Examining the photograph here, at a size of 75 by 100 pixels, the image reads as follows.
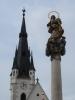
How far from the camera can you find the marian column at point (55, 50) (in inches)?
723

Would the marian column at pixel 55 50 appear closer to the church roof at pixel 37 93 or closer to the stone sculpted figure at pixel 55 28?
the stone sculpted figure at pixel 55 28

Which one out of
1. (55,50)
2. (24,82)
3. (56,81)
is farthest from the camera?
(24,82)

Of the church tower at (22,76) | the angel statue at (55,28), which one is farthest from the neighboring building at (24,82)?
the angel statue at (55,28)

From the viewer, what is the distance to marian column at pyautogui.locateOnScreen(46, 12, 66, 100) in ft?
60.2

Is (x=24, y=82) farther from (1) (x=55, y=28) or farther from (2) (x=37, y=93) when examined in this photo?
(1) (x=55, y=28)

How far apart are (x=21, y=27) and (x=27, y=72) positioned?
31.4ft

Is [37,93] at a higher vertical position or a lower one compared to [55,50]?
higher

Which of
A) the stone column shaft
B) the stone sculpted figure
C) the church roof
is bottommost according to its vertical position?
the stone column shaft

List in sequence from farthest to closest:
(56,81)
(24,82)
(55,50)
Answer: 1. (24,82)
2. (55,50)
3. (56,81)

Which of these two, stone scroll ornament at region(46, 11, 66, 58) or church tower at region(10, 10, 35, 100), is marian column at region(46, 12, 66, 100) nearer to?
stone scroll ornament at region(46, 11, 66, 58)

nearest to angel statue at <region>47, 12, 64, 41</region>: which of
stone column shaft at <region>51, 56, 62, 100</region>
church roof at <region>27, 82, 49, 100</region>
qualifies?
stone column shaft at <region>51, 56, 62, 100</region>

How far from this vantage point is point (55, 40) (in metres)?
19.0

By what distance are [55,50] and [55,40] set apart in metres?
0.48

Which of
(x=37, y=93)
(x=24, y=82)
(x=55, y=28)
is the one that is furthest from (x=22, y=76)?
(x=55, y=28)
